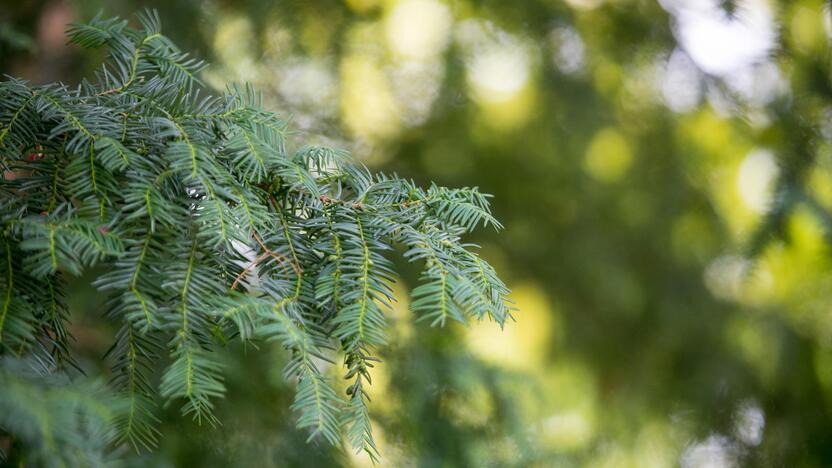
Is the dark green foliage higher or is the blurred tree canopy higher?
the blurred tree canopy

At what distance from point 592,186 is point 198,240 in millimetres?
1889

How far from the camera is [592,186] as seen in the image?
2281mm

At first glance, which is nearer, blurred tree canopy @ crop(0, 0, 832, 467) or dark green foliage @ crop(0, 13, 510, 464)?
dark green foliage @ crop(0, 13, 510, 464)

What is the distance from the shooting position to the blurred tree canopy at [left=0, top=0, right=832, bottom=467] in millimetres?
1732

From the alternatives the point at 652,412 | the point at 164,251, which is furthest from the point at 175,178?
the point at 652,412

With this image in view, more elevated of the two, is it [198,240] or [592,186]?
[592,186]

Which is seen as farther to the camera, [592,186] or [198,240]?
[592,186]

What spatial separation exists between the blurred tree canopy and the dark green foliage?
99 centimetres

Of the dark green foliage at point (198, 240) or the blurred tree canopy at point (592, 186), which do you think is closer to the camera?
the dark green foliage at point (198, 240)

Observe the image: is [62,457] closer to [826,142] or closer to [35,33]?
[35,33]

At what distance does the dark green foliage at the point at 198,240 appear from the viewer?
1.71 feet

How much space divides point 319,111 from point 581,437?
130cm

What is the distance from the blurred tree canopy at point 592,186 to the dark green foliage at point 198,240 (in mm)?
992

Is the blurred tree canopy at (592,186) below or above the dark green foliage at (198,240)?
above
